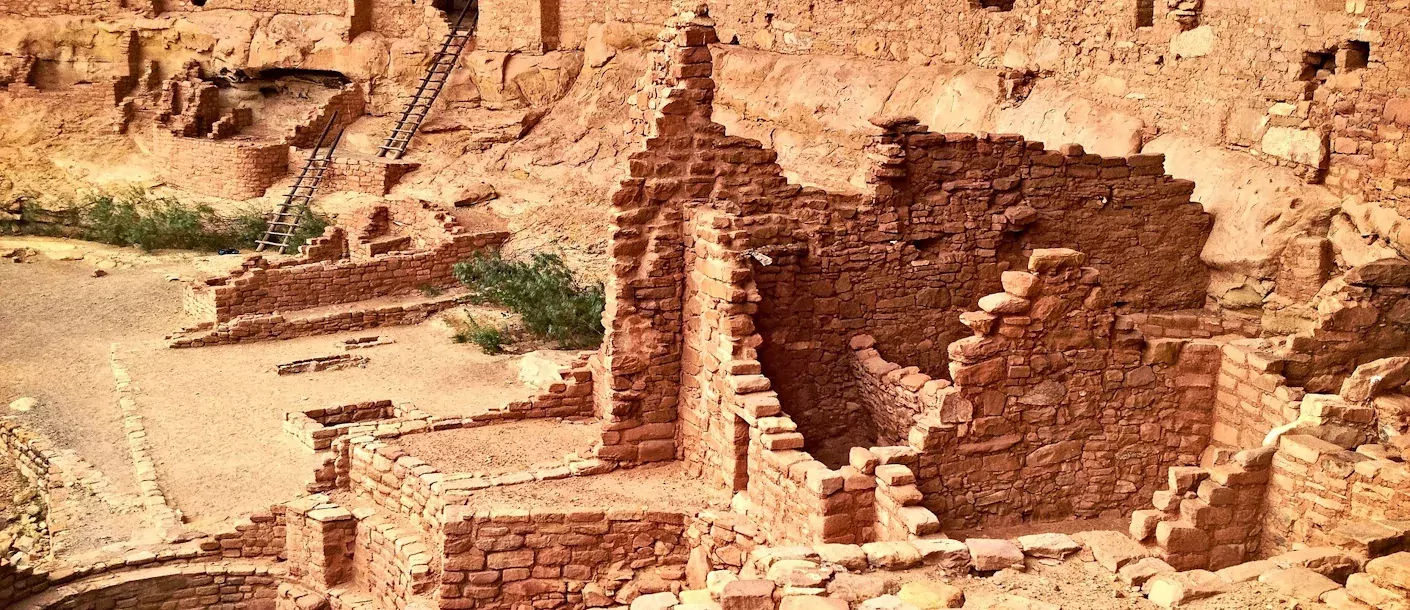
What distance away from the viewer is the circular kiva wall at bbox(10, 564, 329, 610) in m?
10.1

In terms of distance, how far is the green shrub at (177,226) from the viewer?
2008 cm

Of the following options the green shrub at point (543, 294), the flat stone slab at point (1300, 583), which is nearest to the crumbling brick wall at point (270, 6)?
the green shrub at point (543, 294)

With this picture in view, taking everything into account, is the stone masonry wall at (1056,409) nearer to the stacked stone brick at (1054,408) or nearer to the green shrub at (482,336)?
the stacked stone brick at (1054,408)

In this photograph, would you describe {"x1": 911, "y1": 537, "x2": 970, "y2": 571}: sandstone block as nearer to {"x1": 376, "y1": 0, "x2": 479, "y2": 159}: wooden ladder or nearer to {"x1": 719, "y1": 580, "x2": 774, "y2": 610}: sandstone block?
{"x1": 719, "y1": 580, "x2": 774, "y2": 610}: sandstone block

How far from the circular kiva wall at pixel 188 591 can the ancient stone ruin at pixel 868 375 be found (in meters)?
0.03

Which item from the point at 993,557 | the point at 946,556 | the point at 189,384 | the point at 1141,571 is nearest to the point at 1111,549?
the point at 1141,571

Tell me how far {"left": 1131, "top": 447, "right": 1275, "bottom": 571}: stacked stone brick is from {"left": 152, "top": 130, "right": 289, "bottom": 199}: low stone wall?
55.4 feet

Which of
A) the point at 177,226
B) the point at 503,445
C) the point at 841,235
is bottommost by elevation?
the point at 177,226

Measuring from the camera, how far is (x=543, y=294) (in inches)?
636

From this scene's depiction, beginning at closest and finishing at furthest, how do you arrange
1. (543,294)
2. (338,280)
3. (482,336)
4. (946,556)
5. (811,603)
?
(811,603) < (946,556) < (482,336) < (543,294) < (338,280)

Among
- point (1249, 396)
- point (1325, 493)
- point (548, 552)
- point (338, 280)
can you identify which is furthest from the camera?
point (338, 280)

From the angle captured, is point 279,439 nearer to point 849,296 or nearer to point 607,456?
point 607,456

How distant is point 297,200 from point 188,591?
1150cm

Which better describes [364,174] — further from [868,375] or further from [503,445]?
[868,375]
